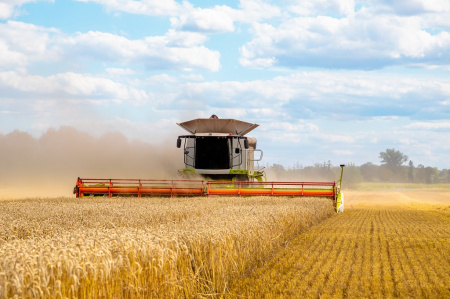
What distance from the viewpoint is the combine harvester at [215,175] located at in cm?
2267

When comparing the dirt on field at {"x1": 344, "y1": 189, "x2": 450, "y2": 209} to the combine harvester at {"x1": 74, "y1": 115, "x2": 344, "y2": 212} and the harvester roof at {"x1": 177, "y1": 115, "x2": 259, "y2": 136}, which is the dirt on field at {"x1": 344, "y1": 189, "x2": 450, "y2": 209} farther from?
the harvester roof at {"x1": 177, "y1": 115, "x2": 259, "y2": 136}

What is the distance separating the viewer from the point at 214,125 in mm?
24062

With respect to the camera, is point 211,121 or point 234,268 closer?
point 234,268

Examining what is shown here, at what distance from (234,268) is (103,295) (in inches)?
131

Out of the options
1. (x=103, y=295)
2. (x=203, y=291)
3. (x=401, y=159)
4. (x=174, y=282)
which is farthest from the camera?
(x=401, y=159)

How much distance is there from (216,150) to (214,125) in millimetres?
1103

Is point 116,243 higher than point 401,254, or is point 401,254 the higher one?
point 116,243

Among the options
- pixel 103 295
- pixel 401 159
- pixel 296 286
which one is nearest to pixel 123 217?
pixel 296 286

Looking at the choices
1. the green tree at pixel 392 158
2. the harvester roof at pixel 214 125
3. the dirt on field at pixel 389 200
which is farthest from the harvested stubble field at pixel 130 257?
the green tree at pixel 392 158

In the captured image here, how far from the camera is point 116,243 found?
6223 millimetres

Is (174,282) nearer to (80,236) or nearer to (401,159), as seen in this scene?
(80,236)

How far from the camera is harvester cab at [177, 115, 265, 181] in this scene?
23547 millimetres

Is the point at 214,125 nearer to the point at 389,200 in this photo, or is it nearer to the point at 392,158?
the point at 389,200

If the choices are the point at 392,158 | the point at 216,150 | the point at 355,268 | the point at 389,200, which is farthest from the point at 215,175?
the point at 392,158
